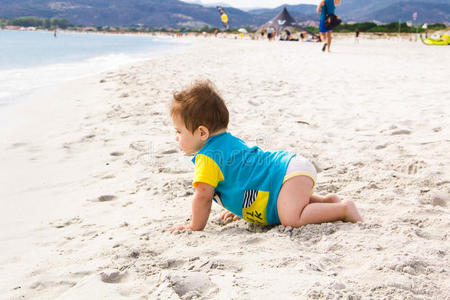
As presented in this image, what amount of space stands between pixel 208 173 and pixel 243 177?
0.19m

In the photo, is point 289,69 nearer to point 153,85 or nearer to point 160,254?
point 153,85

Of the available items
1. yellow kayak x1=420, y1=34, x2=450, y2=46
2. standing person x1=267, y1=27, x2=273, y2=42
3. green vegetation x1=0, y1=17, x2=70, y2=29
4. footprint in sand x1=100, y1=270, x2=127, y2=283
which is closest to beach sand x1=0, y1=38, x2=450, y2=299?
footprint in sand x1=100, y1=270, x2=127, y2=283

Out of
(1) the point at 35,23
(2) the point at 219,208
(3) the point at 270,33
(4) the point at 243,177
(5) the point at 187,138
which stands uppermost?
(1) the point at 35,23

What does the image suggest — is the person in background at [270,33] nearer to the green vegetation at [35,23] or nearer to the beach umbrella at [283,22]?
the beach umbrella at [283,22]

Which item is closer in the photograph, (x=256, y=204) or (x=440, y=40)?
(x=256, y=204)

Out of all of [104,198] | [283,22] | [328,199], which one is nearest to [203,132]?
[328,199]

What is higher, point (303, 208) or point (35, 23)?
point (35, 23)

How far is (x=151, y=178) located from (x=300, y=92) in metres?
3.60

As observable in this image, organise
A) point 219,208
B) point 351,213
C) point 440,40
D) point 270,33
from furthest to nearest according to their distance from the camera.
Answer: point 270,33, point 440,40, point 219,208, point 351,213

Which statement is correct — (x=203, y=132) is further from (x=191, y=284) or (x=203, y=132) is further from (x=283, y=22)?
(x=283, y=22)

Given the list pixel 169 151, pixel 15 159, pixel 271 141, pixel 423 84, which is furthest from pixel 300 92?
pixel 15 159

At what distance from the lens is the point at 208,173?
1979mm

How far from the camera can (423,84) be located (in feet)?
19.4

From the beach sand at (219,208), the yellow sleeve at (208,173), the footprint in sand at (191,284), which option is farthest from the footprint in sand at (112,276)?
the yellow sleeve at (208,173)
